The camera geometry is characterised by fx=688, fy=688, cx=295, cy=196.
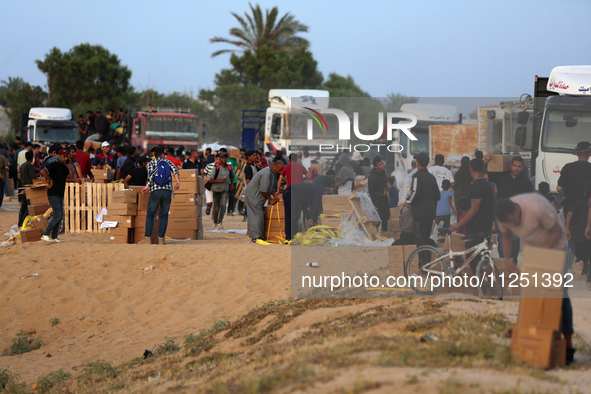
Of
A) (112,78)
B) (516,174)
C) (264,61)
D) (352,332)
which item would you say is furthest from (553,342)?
(112,78)

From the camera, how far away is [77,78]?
51.4 meters

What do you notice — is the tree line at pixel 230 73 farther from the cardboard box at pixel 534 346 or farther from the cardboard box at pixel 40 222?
the cardboard box at pixel 534 346

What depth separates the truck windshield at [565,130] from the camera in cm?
1298

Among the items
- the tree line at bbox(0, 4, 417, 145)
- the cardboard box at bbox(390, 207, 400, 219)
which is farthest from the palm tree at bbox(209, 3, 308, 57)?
the cardboard box at bbox(390, 207, 400, 219)

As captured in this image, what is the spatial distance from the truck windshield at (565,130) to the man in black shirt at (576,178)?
8.99 feet

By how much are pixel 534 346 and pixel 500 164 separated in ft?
12.3

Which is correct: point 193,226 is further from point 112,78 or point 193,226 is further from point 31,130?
point 112,78

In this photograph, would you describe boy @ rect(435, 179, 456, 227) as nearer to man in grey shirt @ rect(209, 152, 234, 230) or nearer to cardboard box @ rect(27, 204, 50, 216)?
man in grey shirt @ rect(209, 152, 234, 230)

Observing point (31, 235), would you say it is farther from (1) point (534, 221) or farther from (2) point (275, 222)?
(1) point (534, 221)

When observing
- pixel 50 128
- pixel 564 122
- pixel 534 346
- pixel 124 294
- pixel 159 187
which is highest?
pixel 50 128

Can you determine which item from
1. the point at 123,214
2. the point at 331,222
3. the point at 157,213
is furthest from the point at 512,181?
the point at 123,214

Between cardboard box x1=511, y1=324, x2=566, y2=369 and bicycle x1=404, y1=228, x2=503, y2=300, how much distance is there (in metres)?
2.88

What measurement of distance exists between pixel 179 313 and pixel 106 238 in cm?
529

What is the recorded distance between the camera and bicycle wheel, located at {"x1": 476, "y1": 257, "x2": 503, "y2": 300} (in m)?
8.38
